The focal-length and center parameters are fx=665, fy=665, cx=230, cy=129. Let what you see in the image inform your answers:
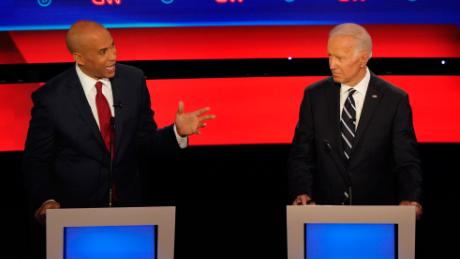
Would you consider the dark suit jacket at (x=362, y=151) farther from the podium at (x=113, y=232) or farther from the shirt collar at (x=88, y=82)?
the podium at (x=113, y=232)

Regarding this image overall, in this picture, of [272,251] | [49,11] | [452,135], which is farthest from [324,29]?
[49,11]

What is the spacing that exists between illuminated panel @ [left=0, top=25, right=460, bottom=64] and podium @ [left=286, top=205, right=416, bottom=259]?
7.55 feet

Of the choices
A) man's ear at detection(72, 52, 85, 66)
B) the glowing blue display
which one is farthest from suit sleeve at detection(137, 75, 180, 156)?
the glowing blue display

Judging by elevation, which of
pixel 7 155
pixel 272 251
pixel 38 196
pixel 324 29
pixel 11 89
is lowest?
pixel 272 251

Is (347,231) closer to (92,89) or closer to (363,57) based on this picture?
(363,57)

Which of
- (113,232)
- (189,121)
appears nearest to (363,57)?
(189,121)

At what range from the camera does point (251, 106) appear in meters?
4.15

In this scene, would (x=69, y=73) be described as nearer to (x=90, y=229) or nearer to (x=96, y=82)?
(x=96, y=82)

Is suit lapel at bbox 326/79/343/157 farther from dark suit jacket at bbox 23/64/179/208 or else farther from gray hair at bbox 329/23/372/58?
dark suit jacket at bbox 23/64/179/208

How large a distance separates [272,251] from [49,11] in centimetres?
191

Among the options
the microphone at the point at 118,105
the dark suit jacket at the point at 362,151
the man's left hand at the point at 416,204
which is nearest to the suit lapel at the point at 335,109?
the dark suit jacket at the point at 362,151

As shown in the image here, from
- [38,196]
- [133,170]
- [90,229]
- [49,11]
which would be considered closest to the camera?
[90,229]

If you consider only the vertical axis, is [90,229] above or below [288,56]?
below

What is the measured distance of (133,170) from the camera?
9.24ft
